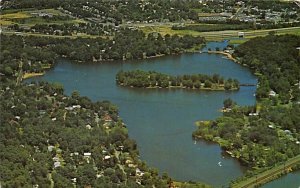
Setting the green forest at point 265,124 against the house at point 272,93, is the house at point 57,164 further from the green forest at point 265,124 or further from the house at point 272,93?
the house at point 272,93

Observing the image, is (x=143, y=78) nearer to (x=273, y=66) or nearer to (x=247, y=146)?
(x=273, y=66)

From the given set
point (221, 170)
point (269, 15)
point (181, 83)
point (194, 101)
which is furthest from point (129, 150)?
point (269, 15)

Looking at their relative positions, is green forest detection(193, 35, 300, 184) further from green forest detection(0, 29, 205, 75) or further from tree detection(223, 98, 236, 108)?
green forest detection(0, 29, 205, 75)

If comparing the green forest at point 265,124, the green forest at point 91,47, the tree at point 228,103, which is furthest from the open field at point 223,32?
the tree at point 228,103

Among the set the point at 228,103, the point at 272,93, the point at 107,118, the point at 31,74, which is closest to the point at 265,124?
the point at 228,103

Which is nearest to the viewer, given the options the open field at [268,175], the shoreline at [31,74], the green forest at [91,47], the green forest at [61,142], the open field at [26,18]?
the green forest at [61,142]

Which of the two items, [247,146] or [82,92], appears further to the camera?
[82,92]

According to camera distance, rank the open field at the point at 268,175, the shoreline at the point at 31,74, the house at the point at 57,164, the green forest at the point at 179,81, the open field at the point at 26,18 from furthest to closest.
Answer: the open field at the point at 26,18 < the shoreline at the point at 31,74 < the green forest at the point at 179,81 < the house at the point at 57,164 < the open field at the point at 268,175
